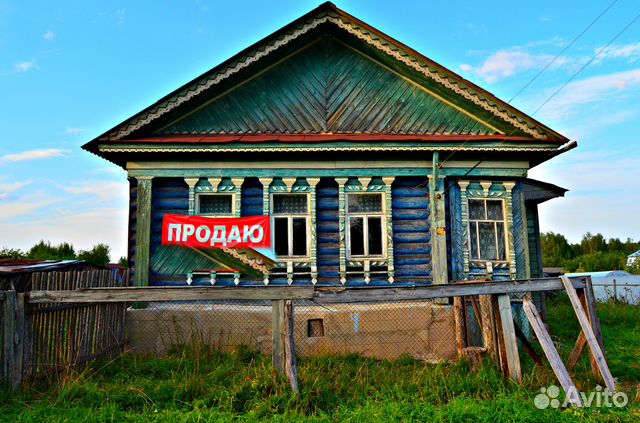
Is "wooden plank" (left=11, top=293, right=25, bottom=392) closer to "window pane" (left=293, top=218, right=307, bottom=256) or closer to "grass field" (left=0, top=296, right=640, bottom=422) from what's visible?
"grass field" (left=0, top=296, right=640, bottom=422)

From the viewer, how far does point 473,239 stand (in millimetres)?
10266

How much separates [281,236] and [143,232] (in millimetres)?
2964

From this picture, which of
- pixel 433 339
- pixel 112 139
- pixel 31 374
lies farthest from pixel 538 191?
pixel 31 374

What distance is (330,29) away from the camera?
10734 millimetres

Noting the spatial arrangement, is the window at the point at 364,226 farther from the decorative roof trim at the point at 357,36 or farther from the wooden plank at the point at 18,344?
the wooden plank at the point at 18,344

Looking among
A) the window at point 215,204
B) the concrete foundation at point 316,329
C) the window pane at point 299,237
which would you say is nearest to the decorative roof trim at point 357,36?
the window at point 215,204

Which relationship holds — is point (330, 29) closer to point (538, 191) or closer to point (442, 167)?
point (442, 167)

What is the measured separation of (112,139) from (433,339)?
7912 mm

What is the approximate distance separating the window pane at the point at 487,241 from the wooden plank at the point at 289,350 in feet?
19.1

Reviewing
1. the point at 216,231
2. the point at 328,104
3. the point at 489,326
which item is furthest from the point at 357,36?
the point at 489,326

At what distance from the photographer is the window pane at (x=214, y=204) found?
32.7ft

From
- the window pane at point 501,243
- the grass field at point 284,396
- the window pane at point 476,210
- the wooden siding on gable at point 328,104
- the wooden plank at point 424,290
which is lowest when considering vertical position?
the grass field at point 284,396

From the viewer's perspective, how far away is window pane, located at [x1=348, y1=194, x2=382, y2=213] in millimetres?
10094

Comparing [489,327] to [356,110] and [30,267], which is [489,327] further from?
[30,267]
